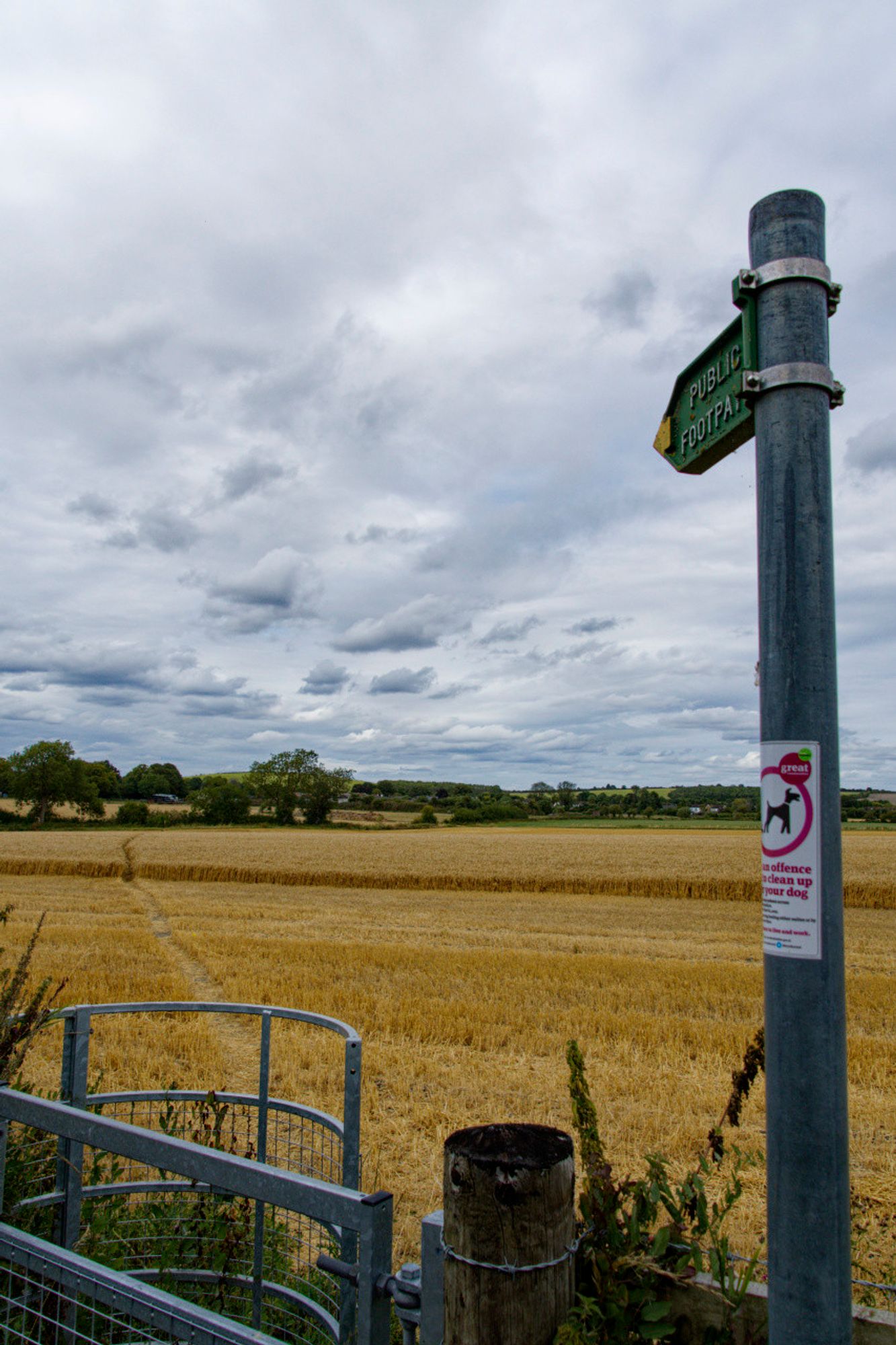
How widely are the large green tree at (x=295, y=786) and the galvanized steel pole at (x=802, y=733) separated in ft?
293

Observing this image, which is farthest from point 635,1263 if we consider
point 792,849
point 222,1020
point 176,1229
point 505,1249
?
point 222,1020

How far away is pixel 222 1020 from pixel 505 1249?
1105 cm

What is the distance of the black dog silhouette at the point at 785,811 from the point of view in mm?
1911

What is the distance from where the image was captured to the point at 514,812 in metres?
91.7

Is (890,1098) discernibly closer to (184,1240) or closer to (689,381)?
(184,1240)

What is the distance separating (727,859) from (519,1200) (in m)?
36.0

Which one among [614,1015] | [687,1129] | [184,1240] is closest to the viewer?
[184,1240]

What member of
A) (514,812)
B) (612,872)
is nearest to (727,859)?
(612,872)

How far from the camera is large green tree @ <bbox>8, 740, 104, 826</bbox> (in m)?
86.7

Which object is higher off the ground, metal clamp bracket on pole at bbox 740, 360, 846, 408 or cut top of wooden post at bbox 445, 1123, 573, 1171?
metal clamp bracket on pole at bbox 740, 360, 846, 408

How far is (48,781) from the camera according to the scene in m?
86.8

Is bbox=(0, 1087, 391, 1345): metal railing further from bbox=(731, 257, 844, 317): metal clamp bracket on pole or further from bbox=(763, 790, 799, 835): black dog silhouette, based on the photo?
bbox=(731, 257, 844, 317): metal clamp bracket on pole

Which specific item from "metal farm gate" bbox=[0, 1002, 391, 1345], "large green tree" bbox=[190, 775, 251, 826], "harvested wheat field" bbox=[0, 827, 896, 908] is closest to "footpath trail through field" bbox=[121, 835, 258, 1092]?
"metal farm gate" bbox=[0, 1002, 391, 1345]

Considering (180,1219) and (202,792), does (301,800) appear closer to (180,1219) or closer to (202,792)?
(202,792)
